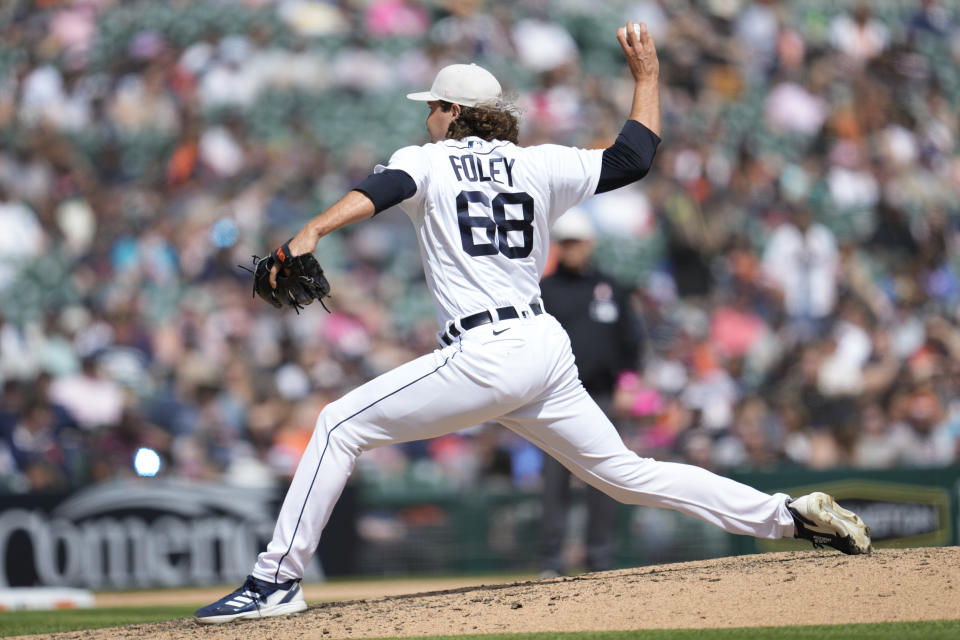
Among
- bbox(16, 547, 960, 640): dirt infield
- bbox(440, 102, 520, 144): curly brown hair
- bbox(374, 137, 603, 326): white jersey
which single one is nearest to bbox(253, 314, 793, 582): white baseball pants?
bbox(374, 137, 603, 326): white jersey

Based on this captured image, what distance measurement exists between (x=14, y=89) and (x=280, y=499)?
6762mm

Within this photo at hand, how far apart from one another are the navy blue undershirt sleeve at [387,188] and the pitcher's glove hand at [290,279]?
0.28 metres

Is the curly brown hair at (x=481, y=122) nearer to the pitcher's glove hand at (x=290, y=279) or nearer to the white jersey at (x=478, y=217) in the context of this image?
Answer: the white jersey at (x=478, y=217)

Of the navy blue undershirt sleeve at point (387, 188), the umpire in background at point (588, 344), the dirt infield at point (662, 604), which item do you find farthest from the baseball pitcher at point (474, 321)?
the umpire in background at point (588, 344)

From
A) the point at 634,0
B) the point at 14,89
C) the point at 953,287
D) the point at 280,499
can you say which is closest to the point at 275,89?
the point at 14,89

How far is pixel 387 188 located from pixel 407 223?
841 centimetres

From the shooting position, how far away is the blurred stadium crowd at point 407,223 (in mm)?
10750

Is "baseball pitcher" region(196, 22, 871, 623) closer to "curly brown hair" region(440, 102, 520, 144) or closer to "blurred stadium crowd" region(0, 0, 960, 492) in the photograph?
"curly brown hair" region(440, 102, 520, 144)

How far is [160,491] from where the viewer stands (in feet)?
31.6

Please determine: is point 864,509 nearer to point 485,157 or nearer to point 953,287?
point 953,287

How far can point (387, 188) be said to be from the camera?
4.44 m

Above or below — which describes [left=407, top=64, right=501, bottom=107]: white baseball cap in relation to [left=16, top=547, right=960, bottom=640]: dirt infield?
above

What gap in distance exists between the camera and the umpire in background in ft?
24.7

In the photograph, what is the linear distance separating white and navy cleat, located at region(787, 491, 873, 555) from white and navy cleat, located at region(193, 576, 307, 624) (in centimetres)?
195
